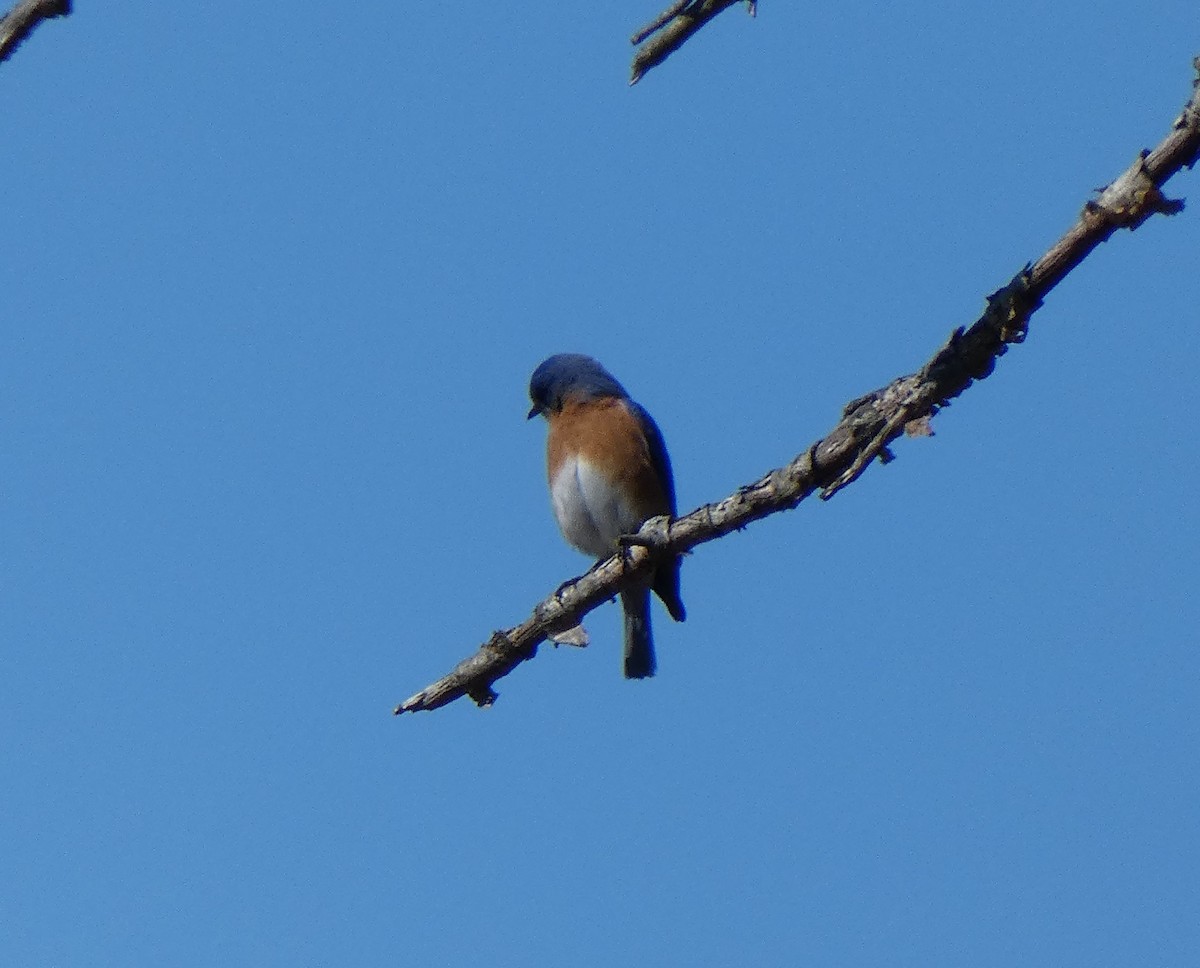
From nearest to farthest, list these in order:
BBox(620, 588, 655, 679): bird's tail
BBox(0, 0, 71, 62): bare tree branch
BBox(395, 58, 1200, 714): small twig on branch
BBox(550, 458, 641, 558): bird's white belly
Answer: BBox(0, 0, 71, 62): bare tree branch < BBox(395, 58, 1200, 714): small twig on branch < BBox(550, 458, 641, 558): bird's white belly < BBox(620, 588, 655, 679): bird's tail

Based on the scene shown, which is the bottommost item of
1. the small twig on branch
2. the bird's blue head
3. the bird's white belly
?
the small twig on branch

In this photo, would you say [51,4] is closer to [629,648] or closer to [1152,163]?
[1152,163]

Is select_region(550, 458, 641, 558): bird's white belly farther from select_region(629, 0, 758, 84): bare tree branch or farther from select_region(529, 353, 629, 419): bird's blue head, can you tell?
select_region(629, 0, 758, 84): bare tree branch

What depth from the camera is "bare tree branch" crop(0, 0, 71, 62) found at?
339 cm

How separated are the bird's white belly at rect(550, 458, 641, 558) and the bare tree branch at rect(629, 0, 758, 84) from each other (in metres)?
5.92

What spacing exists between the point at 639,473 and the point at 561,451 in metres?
0.62

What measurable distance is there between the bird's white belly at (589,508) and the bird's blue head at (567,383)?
2.21 feet

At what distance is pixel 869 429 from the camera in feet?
15.4

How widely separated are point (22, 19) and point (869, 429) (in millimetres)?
2658

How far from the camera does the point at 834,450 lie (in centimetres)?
481

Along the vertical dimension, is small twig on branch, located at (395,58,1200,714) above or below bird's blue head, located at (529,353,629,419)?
below

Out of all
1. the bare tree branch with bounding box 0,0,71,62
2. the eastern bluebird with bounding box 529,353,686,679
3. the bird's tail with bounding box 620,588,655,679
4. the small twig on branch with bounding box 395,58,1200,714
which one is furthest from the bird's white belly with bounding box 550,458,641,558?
the bare tree branch with bounding box 0,0,71,62

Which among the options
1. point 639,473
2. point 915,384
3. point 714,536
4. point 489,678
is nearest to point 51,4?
point 915,384

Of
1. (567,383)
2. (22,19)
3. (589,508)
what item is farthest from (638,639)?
(22,19)
